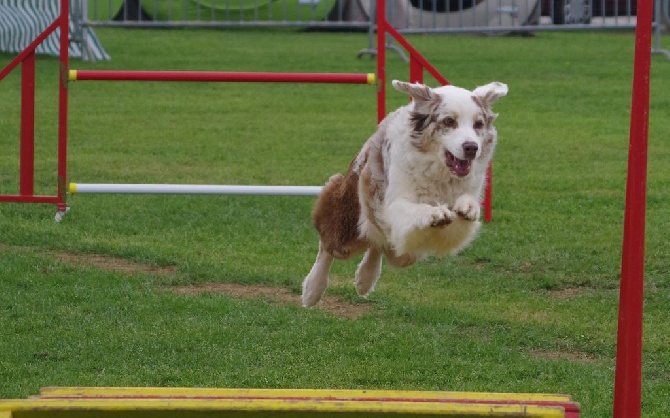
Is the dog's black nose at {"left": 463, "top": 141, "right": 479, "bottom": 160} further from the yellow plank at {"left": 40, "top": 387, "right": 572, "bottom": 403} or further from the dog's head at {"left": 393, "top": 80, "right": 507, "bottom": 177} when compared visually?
the yellow plank at {"left": 40, "top": 387, "right": 572, "bottom": 403}

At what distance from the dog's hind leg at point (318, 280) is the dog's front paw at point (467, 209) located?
3.60ft

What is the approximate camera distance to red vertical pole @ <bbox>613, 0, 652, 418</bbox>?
14.9 ft

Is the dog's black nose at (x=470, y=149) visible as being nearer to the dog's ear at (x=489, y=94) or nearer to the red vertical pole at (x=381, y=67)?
the dog's ear at (x=489, y=94)

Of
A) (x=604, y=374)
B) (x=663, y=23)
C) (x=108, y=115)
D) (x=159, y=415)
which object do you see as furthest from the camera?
(x=663, y=23)

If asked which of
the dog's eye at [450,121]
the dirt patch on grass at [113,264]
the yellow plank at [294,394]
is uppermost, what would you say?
the dog's eye at [450,121]

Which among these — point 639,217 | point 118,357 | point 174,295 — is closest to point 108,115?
point 174,295

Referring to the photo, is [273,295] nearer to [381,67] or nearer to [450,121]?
[381,67]

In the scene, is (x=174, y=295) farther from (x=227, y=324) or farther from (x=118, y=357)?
(x=118, y=357)

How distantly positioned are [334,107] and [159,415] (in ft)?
39.0

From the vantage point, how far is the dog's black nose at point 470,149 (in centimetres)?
559

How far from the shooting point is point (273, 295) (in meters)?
7.91

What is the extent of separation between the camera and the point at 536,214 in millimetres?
10078

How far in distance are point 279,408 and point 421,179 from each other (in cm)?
225

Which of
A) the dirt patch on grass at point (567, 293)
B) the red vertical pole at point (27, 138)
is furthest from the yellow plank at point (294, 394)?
the red vertical pole at point (27, 138)
